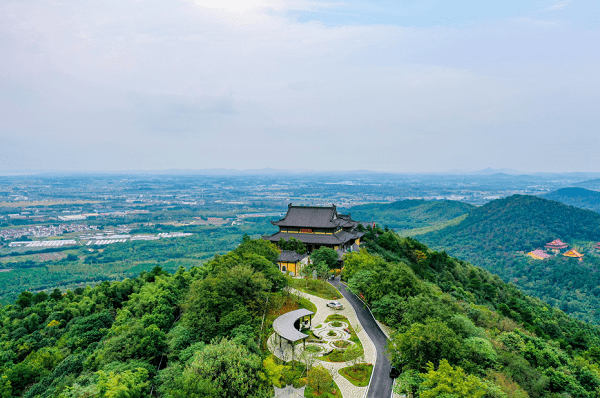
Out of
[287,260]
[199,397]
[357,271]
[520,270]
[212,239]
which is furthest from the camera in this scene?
[212,239]

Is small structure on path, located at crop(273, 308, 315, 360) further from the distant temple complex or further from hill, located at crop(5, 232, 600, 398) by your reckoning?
the distant temple complex

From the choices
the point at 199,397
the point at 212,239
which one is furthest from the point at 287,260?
the point at 212,239

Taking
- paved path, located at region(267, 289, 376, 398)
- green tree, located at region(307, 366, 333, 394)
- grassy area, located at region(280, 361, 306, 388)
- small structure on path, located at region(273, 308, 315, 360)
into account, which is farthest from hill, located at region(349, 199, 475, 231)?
green tree, located at region(307, 366, 333, 394)

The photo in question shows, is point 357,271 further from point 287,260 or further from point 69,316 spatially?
point 69,316

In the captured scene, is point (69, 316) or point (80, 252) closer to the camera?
point (69, 316)

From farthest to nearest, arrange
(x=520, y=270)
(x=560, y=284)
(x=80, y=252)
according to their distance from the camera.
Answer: (x=80, y=252)
(x=520, y=270)
(x=560, y=284)

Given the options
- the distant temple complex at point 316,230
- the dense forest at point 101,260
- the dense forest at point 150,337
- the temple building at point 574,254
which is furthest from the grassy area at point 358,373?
the temple building at point 574,254

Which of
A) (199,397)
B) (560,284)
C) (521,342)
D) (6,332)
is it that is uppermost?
(199,397)

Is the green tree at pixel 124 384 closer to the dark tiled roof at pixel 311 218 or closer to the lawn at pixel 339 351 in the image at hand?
the lawn at pixel 339 351
